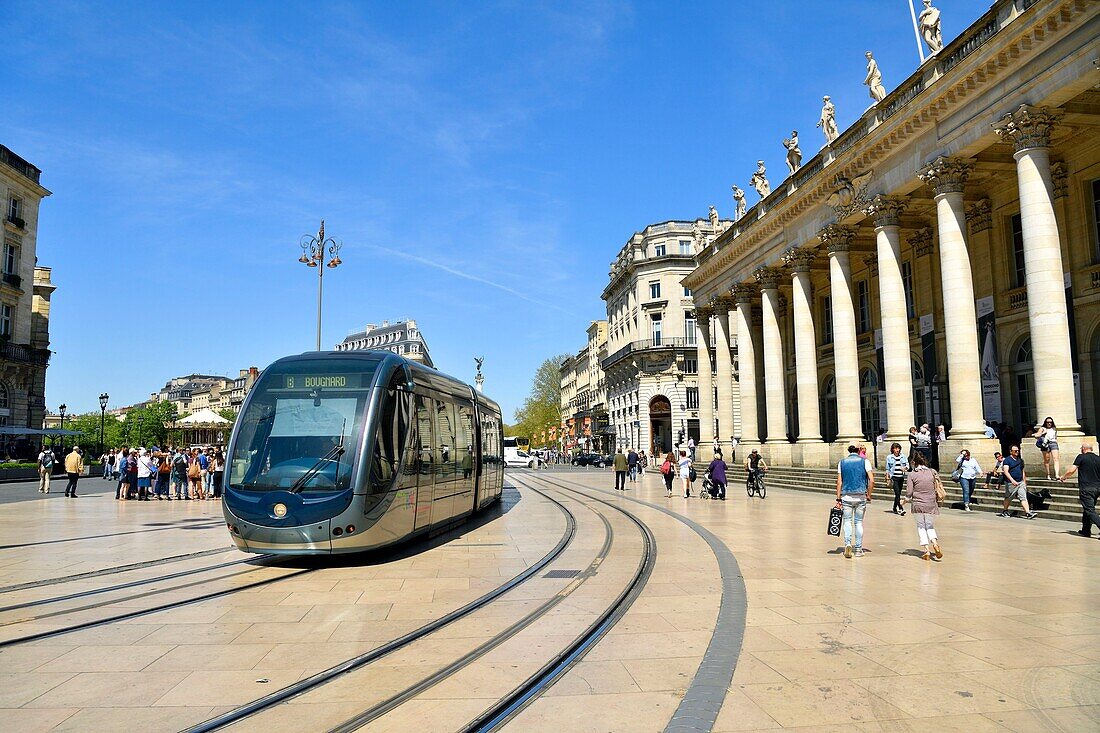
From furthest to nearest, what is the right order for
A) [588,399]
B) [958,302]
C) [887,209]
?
[588,399] < [887,209] < [958,302]

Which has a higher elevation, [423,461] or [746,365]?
[746,365]

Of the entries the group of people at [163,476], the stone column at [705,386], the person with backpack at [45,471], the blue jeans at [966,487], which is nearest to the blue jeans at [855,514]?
the blue jeans at [966,487]

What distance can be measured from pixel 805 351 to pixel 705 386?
11210 mm

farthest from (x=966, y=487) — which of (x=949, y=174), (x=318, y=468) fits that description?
(x=318, y=468)

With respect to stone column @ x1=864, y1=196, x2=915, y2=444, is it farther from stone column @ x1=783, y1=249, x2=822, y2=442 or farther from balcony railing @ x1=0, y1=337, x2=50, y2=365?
balcony railing @ x1=0, y1=337, x2=50, y2=365

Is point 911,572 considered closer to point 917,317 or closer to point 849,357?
point 849,357

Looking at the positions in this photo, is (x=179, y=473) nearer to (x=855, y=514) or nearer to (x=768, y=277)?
(x=855, y=514)

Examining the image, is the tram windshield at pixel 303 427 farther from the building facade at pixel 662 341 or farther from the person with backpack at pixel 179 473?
the building facade at pixel 662 341

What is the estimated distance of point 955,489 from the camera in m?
19.9

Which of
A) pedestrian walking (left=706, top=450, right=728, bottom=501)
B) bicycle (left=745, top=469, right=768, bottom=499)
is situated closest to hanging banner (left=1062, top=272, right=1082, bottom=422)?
bicycle (left=745, top=469, right=768, bottom=499)

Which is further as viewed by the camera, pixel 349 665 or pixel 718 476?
pixel 718 476

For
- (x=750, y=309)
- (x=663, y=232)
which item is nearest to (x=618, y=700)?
(x=750, y=309)

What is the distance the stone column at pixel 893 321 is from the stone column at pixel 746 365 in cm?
1182

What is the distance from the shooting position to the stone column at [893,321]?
23656 mm
